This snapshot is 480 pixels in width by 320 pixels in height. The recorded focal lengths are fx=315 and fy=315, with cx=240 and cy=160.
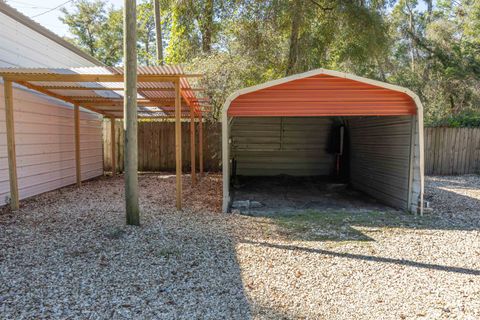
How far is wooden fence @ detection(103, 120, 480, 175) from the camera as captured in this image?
10062 millimetres

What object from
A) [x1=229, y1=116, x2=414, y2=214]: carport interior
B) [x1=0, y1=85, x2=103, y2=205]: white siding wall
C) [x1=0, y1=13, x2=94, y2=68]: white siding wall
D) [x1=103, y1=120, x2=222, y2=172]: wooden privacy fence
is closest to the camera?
[x1=0, y1=13, x2=94, y2=68]: white siding wall

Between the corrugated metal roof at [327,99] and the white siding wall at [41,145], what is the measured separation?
3993mm

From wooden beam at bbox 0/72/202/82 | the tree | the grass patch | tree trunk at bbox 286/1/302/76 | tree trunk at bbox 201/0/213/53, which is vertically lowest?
the grass patch

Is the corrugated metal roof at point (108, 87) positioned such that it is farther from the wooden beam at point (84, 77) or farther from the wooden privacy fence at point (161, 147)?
the wooden privacy fence at point (161, 147)

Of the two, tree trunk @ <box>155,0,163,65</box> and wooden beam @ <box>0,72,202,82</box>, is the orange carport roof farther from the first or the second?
tree trunk @ <box>155,0,163,65</box>

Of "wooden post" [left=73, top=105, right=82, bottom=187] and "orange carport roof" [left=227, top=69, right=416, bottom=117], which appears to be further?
"wooden post" [left=73, top=105, right=82, bottom=187]

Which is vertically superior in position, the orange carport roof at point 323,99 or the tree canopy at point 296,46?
the tree canopy at point 296,46

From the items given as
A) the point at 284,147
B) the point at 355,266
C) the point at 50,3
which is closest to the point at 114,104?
the point at 50,3

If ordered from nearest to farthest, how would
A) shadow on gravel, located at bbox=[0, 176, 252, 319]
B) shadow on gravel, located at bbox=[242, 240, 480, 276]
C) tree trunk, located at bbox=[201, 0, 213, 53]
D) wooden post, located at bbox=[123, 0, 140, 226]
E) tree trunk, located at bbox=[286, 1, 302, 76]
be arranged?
1. shadow on gravel, located at bbox=[0, 176, 252, 319]
2. shadow on gravel, located at bbox=[242, 240, 480, 276]
3. wooden post, located at bbox=[123, 0, 140, 226]
4. tree trunk, located at bbox=[286, 1, 302, 76]
5. tree trunk, located at bbox=[201, 0, 213, 53]

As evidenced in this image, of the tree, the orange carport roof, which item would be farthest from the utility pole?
the tree

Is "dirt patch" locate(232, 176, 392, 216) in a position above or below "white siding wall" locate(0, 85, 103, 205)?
below

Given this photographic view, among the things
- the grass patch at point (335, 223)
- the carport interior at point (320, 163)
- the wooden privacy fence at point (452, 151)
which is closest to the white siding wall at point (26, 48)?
the carport interior at point (320, 163)

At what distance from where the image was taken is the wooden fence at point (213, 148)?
396 inches

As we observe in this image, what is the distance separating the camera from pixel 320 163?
33.5ft
